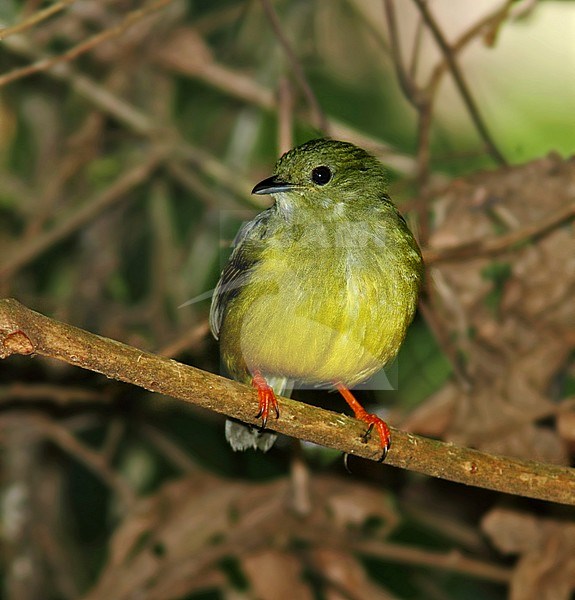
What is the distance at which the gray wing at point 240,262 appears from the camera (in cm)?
292

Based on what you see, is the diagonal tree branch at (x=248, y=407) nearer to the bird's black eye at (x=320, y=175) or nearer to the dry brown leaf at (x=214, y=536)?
the bird's black eye at (x=320, y=175)

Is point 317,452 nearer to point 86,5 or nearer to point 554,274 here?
point 554,274

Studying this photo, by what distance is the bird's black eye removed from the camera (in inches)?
122

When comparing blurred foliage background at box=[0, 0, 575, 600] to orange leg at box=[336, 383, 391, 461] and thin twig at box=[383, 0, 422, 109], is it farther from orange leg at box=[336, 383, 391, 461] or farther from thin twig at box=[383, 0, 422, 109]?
orange leg at box=[336, 383, 391, 461]

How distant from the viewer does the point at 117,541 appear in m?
4.04

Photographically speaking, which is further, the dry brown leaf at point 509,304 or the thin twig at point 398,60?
the thin twig at point 398,60

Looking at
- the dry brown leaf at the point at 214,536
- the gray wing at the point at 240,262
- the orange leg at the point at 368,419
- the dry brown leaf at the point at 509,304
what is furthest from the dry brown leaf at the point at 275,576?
the gray wing at the point at 240,262

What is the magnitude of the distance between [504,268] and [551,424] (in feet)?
2.29

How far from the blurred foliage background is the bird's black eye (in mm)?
361

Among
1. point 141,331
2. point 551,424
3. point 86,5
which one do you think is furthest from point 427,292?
point 86,5

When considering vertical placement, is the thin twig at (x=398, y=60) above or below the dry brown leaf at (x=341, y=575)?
above

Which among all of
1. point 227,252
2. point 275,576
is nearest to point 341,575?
point 275,576

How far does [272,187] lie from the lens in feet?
9.84

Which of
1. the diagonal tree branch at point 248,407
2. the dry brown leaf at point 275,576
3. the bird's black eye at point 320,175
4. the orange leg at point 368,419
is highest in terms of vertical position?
the bird's black eye at point 320,175
